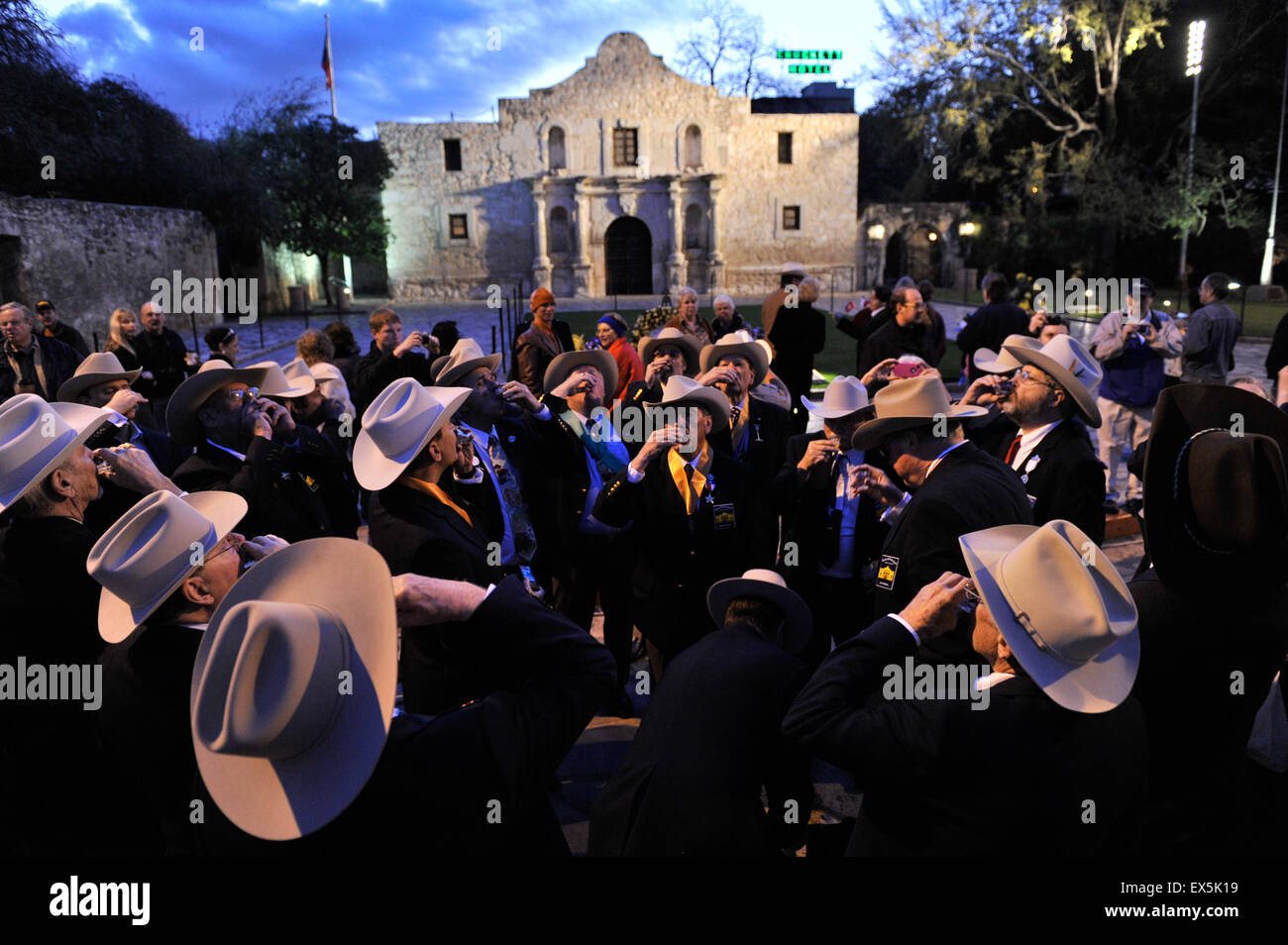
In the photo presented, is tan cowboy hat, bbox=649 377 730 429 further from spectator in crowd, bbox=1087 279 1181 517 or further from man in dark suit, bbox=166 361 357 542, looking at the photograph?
spectator in crowd, bbox=1087 279 1181 517

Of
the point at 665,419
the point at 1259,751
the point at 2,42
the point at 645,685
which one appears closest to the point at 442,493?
the point at 665,419

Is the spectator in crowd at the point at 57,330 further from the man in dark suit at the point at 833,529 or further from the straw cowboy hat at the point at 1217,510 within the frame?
the straw cowboy hat at the point at 1217,510

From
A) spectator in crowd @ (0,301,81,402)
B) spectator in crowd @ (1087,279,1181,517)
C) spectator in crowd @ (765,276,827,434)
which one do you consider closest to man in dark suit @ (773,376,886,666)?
spectator in crowd @ (1087,279,1181,517)

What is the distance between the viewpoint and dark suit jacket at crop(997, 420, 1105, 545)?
13.3 ft

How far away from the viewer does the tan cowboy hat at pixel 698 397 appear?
14.4ft

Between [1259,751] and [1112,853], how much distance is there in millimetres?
2493

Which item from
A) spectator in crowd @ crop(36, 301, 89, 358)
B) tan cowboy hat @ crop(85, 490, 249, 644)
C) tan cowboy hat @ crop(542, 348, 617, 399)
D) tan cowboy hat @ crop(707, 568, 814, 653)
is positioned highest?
spectator in crowd @ crop(36, 301, 89, 358)

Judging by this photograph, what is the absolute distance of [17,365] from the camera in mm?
7102

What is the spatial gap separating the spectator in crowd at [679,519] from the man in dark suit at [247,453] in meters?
1.50

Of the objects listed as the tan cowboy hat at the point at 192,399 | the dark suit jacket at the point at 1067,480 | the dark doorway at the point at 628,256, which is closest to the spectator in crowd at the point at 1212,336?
the dark suit jacket at the point at 1067,480

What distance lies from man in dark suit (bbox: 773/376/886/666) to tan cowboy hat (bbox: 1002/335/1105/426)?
0.83 m

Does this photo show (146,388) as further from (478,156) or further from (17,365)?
(478,156)

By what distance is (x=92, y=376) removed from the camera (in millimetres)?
4711

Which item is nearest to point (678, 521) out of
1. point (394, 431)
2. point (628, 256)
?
point (394, 431)
